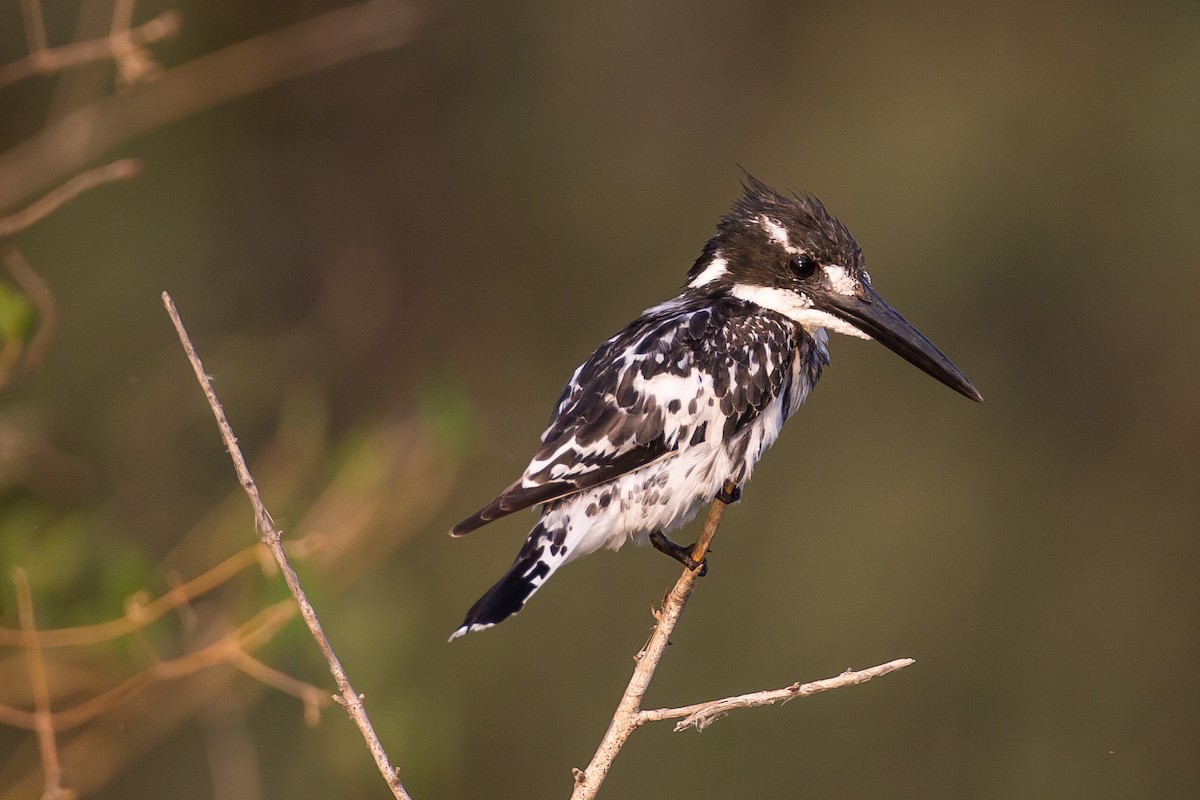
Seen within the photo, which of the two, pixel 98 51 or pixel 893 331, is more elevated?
pixel 98 51

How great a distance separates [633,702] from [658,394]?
2.69 feet

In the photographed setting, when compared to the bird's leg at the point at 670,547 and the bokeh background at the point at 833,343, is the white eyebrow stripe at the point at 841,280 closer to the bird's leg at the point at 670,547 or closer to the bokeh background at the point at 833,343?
the bird's leg at the point at 670,547

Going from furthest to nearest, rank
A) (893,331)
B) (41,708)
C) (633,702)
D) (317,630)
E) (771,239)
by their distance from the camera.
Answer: (771,239)
(893,331)
(41,708)
(633,702)
(317,630)

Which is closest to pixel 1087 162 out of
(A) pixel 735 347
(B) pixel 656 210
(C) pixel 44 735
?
(B) pixel 656 210

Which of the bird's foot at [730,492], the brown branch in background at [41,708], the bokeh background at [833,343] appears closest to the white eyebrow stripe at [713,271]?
the bird's foot at [730,492]

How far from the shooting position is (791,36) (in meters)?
8.09

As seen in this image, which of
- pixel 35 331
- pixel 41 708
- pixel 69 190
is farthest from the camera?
pixel 35 331

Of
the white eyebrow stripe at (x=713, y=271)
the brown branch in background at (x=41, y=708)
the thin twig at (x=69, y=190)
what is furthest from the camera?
the white eyebrow stripe at (x=713, y=271)

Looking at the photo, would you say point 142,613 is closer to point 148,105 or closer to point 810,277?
point 810,277

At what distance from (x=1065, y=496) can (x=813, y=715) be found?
5.72 feet

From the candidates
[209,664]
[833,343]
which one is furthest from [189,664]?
[833,343]

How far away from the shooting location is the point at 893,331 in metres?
3.02

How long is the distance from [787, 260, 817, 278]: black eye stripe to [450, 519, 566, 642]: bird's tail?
78 centimetres

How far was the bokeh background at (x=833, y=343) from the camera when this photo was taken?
6.64 m
